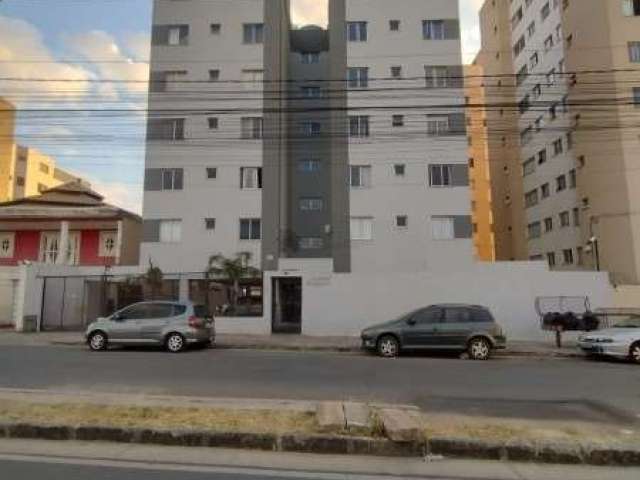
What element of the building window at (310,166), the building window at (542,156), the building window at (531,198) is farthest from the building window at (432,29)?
the building window at (531,198)

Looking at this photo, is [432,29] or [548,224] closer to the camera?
[432,29]

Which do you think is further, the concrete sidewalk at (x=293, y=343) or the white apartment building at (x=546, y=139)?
the white apartment building at (x=546, y=139)

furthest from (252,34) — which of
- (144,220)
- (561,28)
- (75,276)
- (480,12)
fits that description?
(480,12)

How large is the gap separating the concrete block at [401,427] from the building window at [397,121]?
28.8 metres

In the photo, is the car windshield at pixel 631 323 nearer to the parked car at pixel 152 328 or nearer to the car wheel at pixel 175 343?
the parked car at pixel 152 328

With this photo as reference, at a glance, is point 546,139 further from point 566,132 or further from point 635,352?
point 635,352

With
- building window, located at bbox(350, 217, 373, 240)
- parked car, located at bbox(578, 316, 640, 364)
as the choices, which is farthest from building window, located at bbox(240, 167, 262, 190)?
parked car, located at bbox(578, 316, 640, 364)

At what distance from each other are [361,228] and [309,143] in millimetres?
6572

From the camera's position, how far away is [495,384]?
1240 centimetres

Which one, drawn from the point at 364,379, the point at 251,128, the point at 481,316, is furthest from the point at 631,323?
the point at 251,128

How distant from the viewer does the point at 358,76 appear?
35312mm

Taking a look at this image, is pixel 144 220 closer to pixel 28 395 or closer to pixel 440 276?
pixel 440 276

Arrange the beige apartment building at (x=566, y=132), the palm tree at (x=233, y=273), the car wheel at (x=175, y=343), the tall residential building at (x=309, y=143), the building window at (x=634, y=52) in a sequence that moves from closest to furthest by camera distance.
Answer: the car wheel at (x=175, y=343) < the palm tree at (x=233, y=273) < the tall residential building at (x=309, y=143) < the beige apartment building at (x=566, y=132) < the building window at (x=634, y=52)

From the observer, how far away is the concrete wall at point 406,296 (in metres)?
23.7
